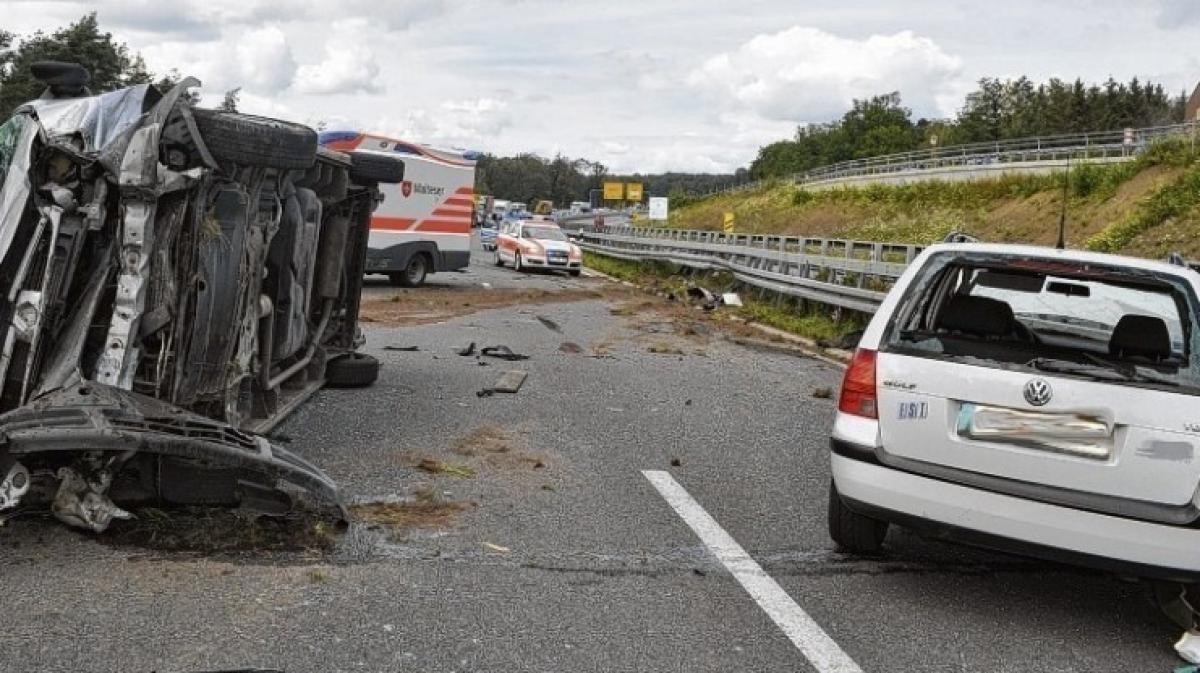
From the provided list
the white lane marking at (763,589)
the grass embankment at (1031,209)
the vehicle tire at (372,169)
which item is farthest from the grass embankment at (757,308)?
the grass embankment at (1031,209)

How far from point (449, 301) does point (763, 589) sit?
48.3 ft

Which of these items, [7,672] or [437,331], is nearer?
[7,672]

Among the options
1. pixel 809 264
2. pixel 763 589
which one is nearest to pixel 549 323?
pixel 809 264

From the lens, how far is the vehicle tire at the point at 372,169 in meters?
8.62

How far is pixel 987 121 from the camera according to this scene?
415 feet

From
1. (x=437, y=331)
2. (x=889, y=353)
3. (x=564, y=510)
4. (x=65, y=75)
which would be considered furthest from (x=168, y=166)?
(x=437, y=331)

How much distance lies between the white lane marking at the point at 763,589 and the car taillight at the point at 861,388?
838 mm

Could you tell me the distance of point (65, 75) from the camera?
530 centimetres

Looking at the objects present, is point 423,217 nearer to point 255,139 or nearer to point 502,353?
point 502,353

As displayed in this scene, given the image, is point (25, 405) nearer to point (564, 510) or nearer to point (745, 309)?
point (564, 510)

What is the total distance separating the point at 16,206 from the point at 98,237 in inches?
13.4

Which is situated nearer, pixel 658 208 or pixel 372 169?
pixel 372 169

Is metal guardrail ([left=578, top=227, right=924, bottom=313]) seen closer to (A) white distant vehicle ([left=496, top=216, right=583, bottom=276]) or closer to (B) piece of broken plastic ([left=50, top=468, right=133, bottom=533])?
(A) white distant vehicle ([left=496, top=216, right=583, bottom=276])

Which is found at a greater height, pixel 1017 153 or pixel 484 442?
pixel 1017 153
